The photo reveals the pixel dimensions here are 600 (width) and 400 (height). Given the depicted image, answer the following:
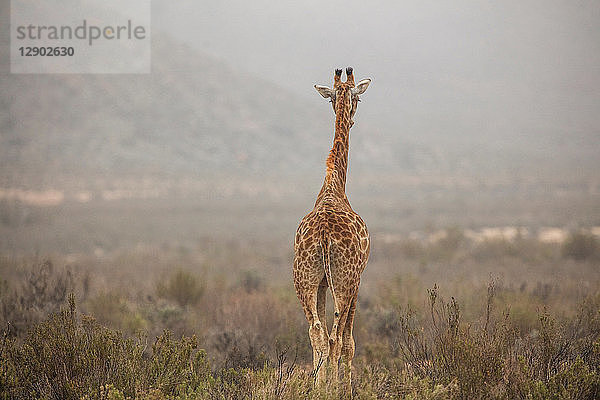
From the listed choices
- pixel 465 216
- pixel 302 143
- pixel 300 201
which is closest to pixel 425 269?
pixel 465 216

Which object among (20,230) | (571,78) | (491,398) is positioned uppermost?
(571,78)

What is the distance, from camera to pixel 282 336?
27.2ft

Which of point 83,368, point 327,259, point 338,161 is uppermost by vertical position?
point 338,161

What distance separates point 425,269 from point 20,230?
874 inches

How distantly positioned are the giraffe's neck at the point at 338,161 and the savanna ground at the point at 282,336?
1.39 metres

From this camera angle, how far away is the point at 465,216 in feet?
121

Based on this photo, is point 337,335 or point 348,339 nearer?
point 337,335

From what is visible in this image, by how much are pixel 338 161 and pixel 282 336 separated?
3466mm

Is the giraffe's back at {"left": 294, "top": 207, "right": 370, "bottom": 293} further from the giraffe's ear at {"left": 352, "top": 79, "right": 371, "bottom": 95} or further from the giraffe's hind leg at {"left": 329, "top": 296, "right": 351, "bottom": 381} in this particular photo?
the giraffe's ear at {"left": 352, "top": 79, "right": 371, "bottom": 95}

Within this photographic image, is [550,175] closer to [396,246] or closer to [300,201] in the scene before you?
[300,201]

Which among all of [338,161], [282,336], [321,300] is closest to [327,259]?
[321,300]

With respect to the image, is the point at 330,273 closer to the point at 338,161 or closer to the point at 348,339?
the point at 348,339

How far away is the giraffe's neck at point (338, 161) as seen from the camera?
560 cm

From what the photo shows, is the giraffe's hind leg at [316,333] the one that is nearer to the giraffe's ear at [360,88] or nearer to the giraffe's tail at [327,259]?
the giraffe's tail at [327,259]
